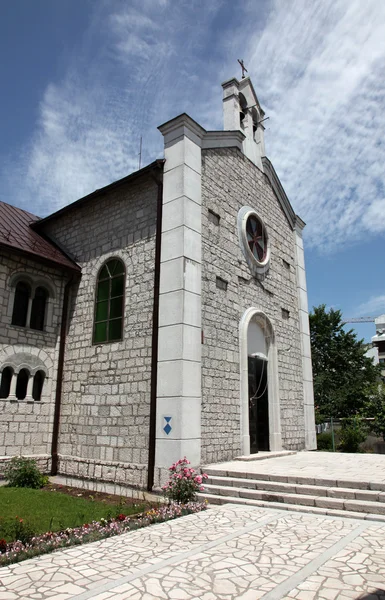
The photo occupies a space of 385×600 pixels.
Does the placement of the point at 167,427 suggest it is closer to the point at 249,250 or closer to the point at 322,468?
the point at 322,468

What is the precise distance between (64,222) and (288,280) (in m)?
7.62

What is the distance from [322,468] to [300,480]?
1.51 metres

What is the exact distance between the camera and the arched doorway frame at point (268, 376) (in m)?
10.9

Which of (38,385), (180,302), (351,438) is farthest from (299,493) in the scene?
(351,438)

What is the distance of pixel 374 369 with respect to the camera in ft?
101

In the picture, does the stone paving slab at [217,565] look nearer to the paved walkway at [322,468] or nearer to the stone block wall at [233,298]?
the paved walkway at [322,468]

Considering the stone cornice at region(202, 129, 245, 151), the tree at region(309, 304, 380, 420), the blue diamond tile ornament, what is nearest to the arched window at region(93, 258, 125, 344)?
the blue diamond tile ornament

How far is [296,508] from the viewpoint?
695 centimetres

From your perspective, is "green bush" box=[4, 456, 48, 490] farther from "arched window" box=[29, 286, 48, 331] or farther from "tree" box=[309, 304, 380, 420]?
"tree" box=[309, 304, 380, 420]

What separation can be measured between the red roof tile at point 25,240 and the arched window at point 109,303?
1.17 metres

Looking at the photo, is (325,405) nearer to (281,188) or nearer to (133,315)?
(281,188)

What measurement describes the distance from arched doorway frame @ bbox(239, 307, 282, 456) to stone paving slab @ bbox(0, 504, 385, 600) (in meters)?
4.75

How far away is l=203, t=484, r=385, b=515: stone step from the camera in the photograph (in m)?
6.52

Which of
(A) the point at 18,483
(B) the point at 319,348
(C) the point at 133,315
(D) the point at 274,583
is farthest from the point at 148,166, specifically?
(B) the point at 319,348
